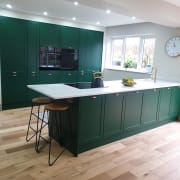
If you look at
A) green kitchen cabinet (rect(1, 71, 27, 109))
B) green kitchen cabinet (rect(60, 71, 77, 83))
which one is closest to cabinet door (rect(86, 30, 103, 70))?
green kitchen cabinet (rect(60, 71, 77, 83))

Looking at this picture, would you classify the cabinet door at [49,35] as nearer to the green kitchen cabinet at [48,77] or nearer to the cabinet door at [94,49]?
the green kitchen cabinet at [48,77]

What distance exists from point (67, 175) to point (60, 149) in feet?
2.23

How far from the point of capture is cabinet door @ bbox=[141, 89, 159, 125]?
369 centimetres

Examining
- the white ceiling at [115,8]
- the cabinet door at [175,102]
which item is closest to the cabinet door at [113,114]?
the white ceiling at [115,8]

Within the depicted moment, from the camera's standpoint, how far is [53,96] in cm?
242

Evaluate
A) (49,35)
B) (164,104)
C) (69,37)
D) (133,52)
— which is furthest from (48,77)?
(164,104)

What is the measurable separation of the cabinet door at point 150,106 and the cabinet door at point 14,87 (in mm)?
3167

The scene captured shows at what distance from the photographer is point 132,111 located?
3.47 m

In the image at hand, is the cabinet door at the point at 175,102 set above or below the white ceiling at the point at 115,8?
below

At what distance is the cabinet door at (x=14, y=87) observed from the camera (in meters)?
4.72

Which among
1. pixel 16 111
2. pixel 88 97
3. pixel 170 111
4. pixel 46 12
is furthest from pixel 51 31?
pixel 170 111

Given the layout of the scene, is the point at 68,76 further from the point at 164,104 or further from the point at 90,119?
the point at 90,119

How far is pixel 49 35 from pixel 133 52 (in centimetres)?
269

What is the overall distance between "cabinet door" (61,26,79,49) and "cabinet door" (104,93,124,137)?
302 cm
